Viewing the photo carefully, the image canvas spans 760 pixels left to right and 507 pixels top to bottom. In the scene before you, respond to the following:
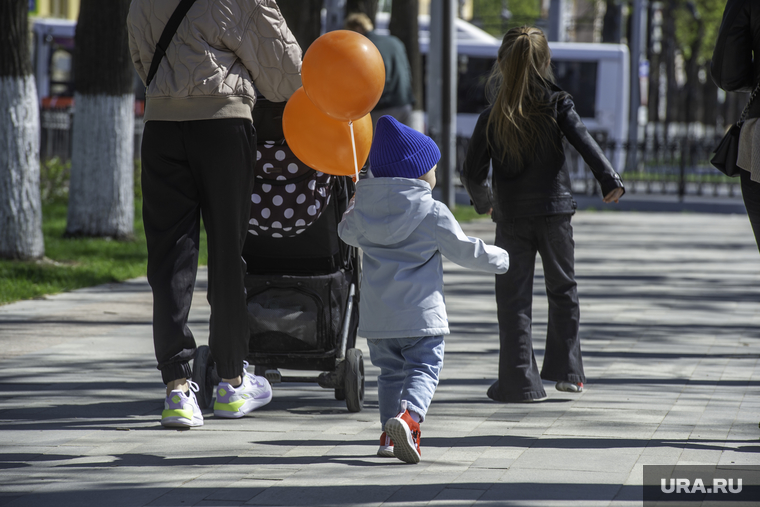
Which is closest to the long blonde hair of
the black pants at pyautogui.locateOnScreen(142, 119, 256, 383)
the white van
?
the black pants at pyautogui.locateOnScreen(142, 119, 256, 383)

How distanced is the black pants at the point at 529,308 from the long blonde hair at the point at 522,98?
39 cm

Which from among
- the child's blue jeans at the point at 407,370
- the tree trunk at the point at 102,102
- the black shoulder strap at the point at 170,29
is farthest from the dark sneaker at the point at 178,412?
the tree trunk at the point at 102,102

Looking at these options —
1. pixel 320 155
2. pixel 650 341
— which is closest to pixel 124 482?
pixel 320 155

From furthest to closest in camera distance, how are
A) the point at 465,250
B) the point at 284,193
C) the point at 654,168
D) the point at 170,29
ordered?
the point at 654,168 → the point at 284,193 → the point at 170,29 → the point at 465,250

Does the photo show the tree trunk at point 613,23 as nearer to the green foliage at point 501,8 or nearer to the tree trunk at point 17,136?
the green foliage at point 501,8

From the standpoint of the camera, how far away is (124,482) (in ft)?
12.4

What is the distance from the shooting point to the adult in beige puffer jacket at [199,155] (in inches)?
172

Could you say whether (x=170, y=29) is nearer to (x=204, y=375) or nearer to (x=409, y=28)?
(x=204, y=375)

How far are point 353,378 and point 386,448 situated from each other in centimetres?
79

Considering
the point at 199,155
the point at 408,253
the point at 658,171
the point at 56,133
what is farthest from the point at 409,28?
the point at 408,253

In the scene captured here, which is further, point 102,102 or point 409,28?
point 409,28

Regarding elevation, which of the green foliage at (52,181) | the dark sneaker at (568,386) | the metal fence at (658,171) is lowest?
the metal fence at (658,171)

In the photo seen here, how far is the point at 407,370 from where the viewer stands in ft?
13.5

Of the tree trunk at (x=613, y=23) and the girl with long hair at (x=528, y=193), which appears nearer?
the girl with long hair at (x=528, y=193)
